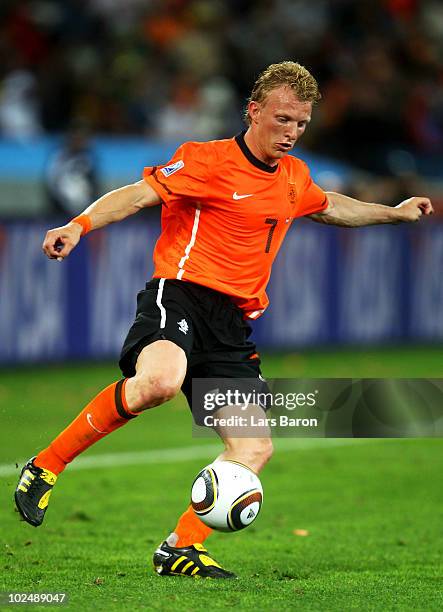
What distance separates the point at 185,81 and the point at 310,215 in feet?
33.6

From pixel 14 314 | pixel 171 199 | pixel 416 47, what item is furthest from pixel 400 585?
pixel 416 47

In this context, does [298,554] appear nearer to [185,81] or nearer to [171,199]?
[171,199]

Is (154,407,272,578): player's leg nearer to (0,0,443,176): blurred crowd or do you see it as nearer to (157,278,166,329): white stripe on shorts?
(157,278,166,329): white stripe on shorts

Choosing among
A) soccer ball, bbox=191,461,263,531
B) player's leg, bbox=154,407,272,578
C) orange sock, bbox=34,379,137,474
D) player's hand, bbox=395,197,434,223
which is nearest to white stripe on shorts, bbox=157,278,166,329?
orange sock, bbox=34,379,137,474

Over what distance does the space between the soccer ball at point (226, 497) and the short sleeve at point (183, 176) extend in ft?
4.04

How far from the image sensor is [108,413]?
590 cm

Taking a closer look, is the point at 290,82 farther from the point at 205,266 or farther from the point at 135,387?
the point at 135,387

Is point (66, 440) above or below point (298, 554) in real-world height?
above

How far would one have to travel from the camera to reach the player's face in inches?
234

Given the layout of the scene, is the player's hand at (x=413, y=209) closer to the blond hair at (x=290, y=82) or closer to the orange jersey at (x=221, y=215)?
the orange jersey at (x=221, y=215)

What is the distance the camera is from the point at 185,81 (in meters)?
16.5

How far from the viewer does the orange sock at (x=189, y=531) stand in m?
6.05

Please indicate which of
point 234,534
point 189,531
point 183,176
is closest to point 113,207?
point 183,176
